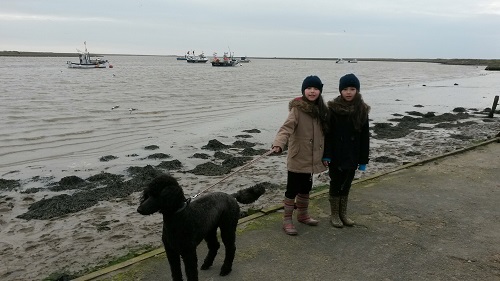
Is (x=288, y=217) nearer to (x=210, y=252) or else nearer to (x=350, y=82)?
(x=210, y=252)

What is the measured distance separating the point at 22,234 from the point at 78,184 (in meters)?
2.67

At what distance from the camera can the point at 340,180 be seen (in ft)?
15.9

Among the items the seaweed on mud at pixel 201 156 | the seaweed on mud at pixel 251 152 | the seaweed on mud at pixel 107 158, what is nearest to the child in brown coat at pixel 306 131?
the seaweed on mud at pixel 201 156

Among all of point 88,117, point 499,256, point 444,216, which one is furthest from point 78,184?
point 88,117

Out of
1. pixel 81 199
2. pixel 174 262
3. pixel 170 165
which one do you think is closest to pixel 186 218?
pixel 174 262

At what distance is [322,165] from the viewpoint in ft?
15.1

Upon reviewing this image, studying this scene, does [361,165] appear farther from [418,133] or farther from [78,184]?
[418,133]

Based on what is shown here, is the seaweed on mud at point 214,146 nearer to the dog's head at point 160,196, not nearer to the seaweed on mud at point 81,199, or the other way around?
the seaweed on mud at point 81,199

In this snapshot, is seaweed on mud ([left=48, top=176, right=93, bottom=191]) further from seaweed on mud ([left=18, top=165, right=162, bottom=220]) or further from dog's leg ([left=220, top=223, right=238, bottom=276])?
dog's leg ([left=220, top=223, right=238, bottom=276])

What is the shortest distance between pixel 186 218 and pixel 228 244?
2.65ft

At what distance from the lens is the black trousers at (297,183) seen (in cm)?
466

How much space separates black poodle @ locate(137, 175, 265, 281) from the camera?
297cm

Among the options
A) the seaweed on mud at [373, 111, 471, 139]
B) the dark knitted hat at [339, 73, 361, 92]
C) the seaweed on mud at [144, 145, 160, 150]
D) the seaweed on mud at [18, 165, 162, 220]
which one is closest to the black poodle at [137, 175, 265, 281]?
the dark knitted hat at [339, 73, 361, 92]

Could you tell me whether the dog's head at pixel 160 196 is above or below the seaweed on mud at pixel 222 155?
above
